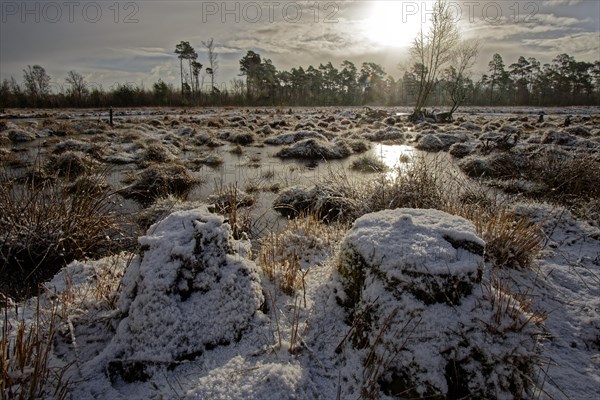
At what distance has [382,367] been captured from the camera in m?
2.00

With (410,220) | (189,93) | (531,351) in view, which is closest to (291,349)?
(410,220)

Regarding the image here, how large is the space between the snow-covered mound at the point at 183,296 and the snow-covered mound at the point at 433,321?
0.88 m

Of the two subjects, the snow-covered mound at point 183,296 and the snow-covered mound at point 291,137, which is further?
the snow-covered mound at point 291,137

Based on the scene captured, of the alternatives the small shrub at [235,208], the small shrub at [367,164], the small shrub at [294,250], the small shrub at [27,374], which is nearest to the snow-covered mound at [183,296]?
the small shrub at [27,374]

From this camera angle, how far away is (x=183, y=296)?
2.35 metres

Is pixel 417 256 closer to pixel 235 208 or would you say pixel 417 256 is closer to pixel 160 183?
pixel 235 208

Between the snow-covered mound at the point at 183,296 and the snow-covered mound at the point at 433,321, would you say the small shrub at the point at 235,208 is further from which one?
the snow-covered mound at the point at 433,321

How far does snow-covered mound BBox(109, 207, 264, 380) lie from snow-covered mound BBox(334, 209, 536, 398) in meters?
0.88

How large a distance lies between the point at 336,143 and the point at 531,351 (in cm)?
1184

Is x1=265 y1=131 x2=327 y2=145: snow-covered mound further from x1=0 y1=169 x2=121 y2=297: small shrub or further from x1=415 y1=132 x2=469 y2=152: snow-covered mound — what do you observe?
x1=0 y1=169 x2=121 y2=297: small shrub

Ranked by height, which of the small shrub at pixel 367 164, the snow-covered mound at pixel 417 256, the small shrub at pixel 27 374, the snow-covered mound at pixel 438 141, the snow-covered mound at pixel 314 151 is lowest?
the small shrub at pixel 27 374

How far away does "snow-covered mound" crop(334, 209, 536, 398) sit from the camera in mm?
1873

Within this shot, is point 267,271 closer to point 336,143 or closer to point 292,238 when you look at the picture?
point 292,238

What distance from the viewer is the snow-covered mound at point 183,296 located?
83.2 inches
